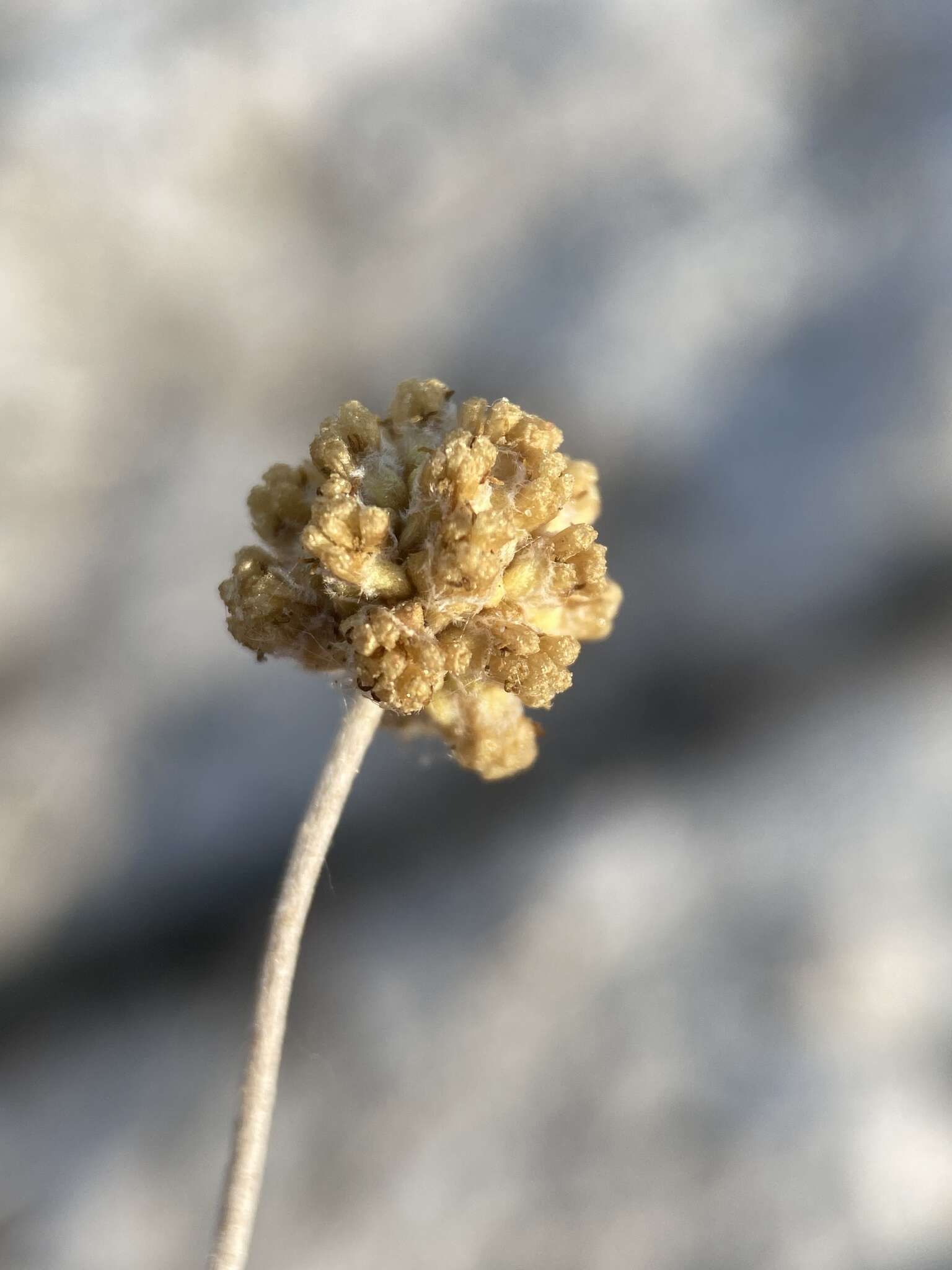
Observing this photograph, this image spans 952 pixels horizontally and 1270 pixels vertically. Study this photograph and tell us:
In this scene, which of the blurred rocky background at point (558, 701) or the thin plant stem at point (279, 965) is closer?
the thin plant stem at point (279, 965)

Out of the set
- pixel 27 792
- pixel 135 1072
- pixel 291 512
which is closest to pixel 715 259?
pixel 291 512

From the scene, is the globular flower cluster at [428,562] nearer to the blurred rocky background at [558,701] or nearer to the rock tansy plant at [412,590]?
the rock tansy plant at [412,590]

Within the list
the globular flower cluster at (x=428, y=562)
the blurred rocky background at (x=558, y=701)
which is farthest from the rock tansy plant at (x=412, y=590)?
the blurred rocky background at (x=558, y=701)

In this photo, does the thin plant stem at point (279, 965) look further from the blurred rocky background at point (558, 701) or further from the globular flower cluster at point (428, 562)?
the blurred rocky background at point (558, 701)

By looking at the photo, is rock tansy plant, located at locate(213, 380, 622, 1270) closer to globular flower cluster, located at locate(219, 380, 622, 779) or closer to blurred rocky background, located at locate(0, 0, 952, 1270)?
globular flower cluster, located at locate(219, 380, 622, 779)

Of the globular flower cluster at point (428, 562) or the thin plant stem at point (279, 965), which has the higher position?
the globular flower cluster at point (428, 562)

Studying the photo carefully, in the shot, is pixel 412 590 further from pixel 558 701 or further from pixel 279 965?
pixel 558 701

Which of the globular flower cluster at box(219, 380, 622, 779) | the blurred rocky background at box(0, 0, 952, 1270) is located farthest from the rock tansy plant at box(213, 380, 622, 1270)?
Answer: the blurred rocky background at box(0, 0, 952, 1270)

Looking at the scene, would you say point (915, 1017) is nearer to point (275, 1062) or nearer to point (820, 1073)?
point (820, 1073)
